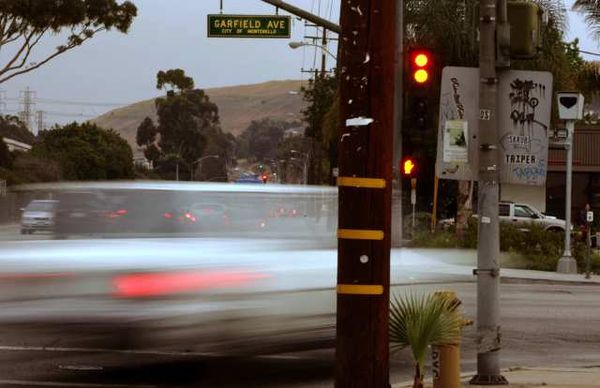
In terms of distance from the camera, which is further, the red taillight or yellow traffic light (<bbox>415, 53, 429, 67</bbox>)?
yellow traffic light (<bbox>415, 53, 429, 67</bbox>)

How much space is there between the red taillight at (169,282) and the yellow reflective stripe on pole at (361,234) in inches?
88.0

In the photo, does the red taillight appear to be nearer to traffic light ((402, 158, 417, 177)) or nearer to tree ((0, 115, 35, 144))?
traffic light ((402, 158, 417, 177))

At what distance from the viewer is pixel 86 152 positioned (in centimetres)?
5784

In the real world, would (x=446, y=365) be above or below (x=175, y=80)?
below

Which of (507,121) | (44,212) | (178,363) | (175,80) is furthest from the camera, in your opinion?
(175,80)

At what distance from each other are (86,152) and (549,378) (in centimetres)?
5370

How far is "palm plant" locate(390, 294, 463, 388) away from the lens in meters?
5.96

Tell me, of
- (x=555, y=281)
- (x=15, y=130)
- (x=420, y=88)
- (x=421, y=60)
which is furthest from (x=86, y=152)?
(x=420, y=88)

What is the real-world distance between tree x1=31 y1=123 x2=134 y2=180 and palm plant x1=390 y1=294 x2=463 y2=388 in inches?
1911

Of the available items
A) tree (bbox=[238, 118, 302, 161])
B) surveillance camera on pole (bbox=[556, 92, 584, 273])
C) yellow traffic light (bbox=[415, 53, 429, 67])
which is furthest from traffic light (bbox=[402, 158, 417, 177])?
tree (bbox=[238, 118, 302, 161])

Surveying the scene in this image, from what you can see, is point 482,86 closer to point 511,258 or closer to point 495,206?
point 495,206

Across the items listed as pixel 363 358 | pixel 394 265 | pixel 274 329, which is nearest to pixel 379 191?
pixel 363 358

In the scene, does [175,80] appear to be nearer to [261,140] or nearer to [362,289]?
[261,140]

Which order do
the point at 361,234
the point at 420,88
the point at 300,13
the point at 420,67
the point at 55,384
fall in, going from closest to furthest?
the point at 361,234 → the point at 55,384 → the point at 420,88 → the point at 420,67 → the point at 300,13
